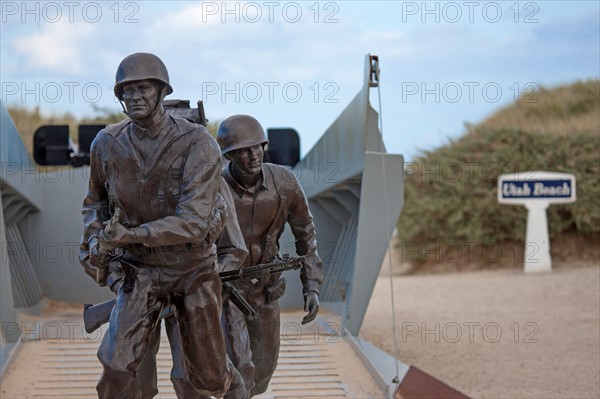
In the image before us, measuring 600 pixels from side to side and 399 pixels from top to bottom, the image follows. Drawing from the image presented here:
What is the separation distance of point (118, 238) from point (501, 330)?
1334cm

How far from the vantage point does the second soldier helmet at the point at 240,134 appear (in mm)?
7797

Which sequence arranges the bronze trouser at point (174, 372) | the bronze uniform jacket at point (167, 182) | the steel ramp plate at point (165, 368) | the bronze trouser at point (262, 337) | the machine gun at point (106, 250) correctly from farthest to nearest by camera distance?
the steel ramp plate at point (165, 368) → the bronze trouser at point (262, 337) → the bronze trouser at point (174, 372) → the bronze uniform jacket at point (167, 182) → the machine gun at point (106, 250)

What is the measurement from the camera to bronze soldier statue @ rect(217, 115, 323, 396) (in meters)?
7.88

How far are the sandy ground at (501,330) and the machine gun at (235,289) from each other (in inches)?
216

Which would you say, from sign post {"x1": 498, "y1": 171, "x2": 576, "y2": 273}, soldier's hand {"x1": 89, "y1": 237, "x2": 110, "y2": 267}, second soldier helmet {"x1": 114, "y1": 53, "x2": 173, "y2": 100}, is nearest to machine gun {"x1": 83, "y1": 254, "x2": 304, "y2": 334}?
soldier's hand {"x1": 89, "y1": 237, "x2": 110, "y2": 267}

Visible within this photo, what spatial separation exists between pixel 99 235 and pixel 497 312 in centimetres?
1529

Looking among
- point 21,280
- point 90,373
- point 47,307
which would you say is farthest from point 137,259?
point 47,307

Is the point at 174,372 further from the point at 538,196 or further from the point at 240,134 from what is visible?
the point at 538,196

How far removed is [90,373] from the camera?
11.2 metres

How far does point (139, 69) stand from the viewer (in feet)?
19.5

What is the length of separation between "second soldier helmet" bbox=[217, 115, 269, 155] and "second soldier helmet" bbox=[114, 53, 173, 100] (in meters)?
1.80

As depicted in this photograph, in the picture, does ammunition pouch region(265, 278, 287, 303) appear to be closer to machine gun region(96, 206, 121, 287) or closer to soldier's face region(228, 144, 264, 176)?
soldier's face region(228, 144, 264, 176)

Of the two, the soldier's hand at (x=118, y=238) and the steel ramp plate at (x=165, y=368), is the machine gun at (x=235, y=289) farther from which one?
the steel ramp plate at (x=165, y=368)

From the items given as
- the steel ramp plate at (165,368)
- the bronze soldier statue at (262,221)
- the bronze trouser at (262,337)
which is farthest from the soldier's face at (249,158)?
the steel ramp plate at (165,368)
